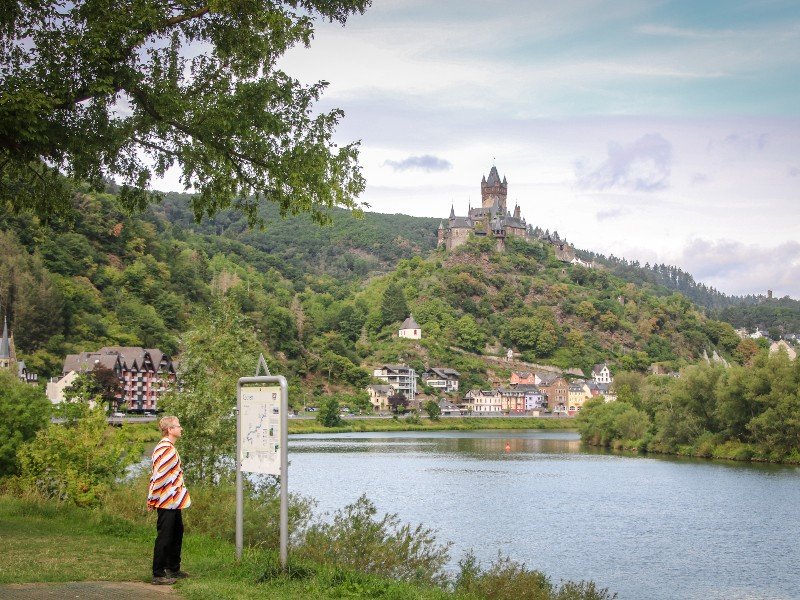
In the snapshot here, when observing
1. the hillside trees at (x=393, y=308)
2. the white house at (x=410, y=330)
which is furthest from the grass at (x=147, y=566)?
the hillside trees at (x=393, y=308)

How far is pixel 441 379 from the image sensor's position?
5925 inches

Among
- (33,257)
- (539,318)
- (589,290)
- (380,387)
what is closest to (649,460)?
(33,257)

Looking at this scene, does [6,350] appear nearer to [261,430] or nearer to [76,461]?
[76,461]

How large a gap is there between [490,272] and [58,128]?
177 m

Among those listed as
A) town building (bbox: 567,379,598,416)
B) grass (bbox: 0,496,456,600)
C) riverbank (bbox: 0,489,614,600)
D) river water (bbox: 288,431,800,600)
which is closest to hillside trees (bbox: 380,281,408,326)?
town building (bbox: 567,379,598,416)

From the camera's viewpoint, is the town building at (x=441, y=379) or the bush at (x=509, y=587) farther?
the town building at (x=441, y=379)

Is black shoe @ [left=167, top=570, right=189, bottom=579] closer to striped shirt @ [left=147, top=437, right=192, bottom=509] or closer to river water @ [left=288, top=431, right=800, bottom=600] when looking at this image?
striped shirt @ [left=147, top=437, right=192, bottom=509]

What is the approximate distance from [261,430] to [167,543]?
1.76 m

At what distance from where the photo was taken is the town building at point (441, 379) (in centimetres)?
14900

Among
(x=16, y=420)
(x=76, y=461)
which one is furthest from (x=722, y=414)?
(x=76, y=461)

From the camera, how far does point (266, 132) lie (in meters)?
12.9

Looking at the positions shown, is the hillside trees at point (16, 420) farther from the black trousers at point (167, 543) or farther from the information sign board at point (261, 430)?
the black trousers at point (167, 543)

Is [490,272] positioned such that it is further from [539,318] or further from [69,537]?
[69,537]

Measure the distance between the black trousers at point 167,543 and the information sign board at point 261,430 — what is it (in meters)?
1.26
